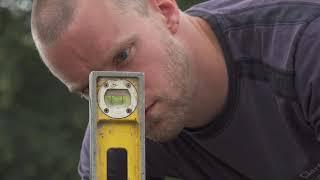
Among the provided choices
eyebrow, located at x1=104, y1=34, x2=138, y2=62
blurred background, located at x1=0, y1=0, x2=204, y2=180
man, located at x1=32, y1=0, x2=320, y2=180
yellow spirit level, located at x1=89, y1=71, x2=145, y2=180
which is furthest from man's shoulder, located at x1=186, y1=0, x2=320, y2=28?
blurred background, located at x1=0, y1=0, x2=204, y2=180

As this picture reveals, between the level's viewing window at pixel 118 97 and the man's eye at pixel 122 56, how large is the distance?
56 centimetres

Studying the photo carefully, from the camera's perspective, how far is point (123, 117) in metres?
2.33

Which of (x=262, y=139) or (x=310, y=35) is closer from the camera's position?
Answer: (x=310, y=35)

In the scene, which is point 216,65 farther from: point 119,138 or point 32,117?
point 32,117

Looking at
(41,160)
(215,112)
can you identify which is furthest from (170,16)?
(41,160)

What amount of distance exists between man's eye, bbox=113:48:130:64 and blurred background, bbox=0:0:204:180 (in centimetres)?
923

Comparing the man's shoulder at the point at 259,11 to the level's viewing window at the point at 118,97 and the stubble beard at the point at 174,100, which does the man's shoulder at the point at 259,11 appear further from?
the level's viewing window at the point at 118,97

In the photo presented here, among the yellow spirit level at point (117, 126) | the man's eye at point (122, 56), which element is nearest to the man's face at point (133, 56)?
the man's eye at point (122, 56)

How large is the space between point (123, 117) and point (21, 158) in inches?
418

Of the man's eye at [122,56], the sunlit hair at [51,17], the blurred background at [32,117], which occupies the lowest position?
the blurred background at [32,117]

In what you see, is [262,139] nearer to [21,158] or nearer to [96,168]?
[96,168]

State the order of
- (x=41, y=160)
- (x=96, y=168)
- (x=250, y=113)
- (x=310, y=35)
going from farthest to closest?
(x=41, y=160)
(x=250, y=113)
(x=310, y=35)
(x=96, y=168)

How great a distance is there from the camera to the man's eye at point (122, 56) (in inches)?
114

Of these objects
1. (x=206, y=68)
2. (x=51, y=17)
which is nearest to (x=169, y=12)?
(x=206, y=68)
